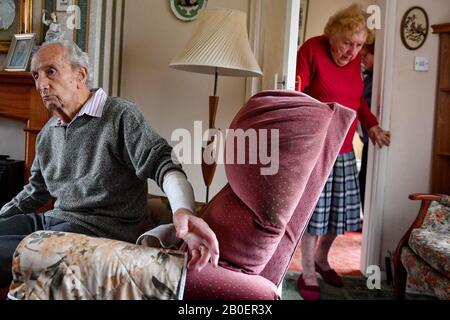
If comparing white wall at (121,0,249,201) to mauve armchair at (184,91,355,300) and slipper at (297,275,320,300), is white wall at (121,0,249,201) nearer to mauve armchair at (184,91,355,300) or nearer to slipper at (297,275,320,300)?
slipper at (297,275,320,300)

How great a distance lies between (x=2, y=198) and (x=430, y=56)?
2745 millimetres

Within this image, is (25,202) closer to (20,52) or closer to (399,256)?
(20,52)

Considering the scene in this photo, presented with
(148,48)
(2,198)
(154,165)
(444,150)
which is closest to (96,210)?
(154,165)

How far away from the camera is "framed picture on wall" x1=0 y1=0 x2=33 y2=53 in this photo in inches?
106

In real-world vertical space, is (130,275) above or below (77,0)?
below

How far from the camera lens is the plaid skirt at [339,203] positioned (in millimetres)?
2283

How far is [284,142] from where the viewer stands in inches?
32.9

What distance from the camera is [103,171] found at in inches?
49.7

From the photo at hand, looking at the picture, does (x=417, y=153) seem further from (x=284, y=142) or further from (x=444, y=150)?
(x=284, y=142)

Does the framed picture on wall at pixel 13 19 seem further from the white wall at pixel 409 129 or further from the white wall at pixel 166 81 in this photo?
the white wall at pixel 409 129

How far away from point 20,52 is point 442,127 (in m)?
2.62

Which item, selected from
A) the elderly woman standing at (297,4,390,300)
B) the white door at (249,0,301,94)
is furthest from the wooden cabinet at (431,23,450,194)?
the white door at (249,0,301,94)

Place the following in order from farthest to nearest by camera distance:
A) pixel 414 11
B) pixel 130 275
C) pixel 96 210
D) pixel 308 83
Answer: pixel 414 11, pixel 308 83, pixel 96 210, pixel 130 275

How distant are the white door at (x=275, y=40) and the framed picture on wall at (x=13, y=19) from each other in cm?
142
